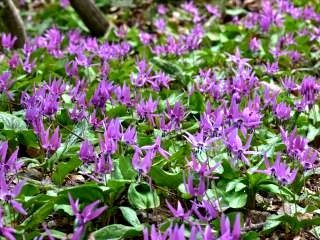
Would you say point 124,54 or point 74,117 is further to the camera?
point 124,54

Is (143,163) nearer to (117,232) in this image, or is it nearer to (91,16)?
(117,232)

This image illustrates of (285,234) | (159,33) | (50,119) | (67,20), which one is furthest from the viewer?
(67,20)

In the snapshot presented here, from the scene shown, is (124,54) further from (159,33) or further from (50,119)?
(50,119)

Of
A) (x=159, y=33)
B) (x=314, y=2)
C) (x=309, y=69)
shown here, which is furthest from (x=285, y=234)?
(x=314, y=2)

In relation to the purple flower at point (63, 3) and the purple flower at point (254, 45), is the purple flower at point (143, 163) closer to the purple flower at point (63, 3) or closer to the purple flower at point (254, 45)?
the purple flower at point (254, 45)

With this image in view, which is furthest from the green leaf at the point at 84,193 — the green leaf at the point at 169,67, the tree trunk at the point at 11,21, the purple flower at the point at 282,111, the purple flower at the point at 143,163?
the tree trunk at the point at 11,21

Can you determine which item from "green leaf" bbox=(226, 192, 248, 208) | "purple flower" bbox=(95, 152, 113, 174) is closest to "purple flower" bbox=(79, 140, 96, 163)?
"purple flower" bbox=(95, 152, 113, 174)

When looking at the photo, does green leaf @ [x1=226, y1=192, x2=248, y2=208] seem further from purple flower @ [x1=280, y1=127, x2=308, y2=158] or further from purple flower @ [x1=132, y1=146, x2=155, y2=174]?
purple flower @ [x1=132, y1=146, x2=155, y2=174]

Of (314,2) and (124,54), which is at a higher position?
(124,54)
